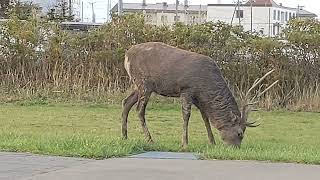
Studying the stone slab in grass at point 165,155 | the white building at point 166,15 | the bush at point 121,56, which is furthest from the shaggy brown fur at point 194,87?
the white building at point 166,15

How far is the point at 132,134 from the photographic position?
58.4 feet

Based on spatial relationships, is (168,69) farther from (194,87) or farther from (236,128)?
(236,128)

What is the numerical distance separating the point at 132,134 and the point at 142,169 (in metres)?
6.46

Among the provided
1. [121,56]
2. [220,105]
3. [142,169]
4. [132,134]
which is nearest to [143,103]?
[220,105]

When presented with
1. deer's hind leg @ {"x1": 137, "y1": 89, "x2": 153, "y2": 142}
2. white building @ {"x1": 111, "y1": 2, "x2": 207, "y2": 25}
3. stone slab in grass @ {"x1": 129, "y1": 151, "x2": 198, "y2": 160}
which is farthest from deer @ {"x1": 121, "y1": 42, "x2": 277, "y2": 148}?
white building @ {"x1": 111, "y1": 2, "x2": 207, "y2": 25}

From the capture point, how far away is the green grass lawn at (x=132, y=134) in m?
13.2

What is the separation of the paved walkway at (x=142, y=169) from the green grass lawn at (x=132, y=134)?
2.13ft

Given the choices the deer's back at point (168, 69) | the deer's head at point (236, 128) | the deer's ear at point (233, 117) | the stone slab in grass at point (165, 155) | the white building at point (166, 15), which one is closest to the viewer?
the stone slab in grass at point (165, 155)

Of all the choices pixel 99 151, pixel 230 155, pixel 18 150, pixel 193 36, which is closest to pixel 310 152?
pixel 230 155

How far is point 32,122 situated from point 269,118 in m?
7.54

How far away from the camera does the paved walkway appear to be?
422 inches

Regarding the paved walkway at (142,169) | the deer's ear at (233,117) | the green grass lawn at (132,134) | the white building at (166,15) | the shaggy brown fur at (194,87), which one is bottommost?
the green grass lawn at (132,134)

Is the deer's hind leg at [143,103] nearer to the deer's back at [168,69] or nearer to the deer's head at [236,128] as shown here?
the deer's back at [168,69]

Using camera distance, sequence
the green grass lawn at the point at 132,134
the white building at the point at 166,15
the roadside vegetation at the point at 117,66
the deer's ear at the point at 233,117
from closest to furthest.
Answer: the green grass lawn at the point at 132,134, the deer's ear at the point at 233,117, the roadside vegetation at the point at 117,66, the white building at the point at 166,15
